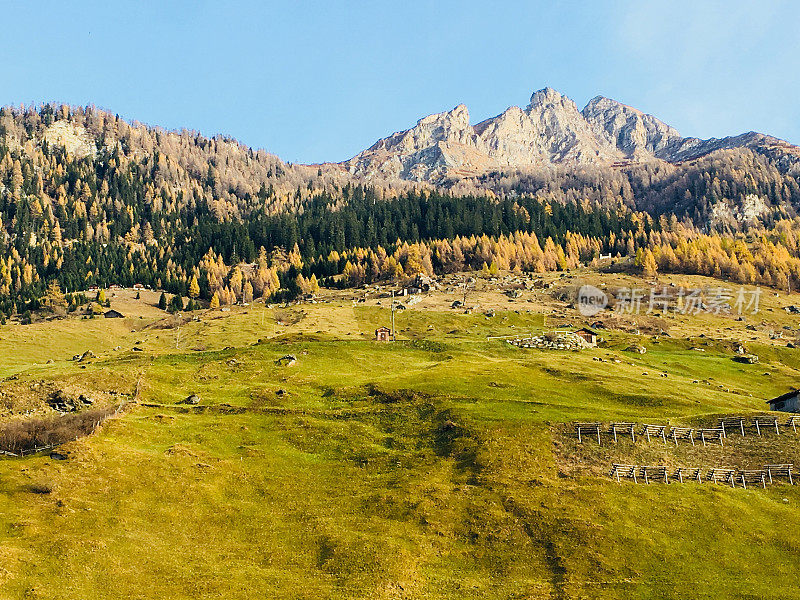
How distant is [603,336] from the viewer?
165000 millimetres

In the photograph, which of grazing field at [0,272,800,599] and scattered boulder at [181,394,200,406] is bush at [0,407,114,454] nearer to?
grazing field at [0,272,800,599]

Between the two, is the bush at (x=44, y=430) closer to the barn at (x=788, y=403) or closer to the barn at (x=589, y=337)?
the barn at (x=788, y=403)

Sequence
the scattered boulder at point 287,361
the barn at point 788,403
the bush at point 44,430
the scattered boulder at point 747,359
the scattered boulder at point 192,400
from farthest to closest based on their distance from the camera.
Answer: the scattered boulder at point 747,359, the scattered boulder at point 287,361, the scattered boulder at point 192,400, the barn at point 788,403, the bush at point 44,430

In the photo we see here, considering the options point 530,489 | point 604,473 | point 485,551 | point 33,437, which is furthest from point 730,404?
point 33,437

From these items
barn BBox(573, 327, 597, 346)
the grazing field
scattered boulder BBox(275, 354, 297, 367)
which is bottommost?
the grazing field

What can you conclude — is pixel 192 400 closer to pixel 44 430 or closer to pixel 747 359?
pixel 44 430

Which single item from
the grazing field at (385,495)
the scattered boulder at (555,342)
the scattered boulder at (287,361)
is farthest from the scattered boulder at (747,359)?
the scattered boulder at (287,361)

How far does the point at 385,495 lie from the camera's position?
2312 inches

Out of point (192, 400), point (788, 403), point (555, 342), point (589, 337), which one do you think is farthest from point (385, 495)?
point (589, 337)

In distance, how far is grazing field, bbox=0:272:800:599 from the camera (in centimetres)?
4356

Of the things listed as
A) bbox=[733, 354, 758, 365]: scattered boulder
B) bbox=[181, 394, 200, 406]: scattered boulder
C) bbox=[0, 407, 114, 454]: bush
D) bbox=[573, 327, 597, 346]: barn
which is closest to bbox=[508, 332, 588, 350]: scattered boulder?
bbox=[573, 327, 597, 346]: barn

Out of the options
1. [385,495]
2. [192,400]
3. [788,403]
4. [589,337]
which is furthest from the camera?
[589,337]

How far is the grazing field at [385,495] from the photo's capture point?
43562 millimetres

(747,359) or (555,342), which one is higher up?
(555,342)
